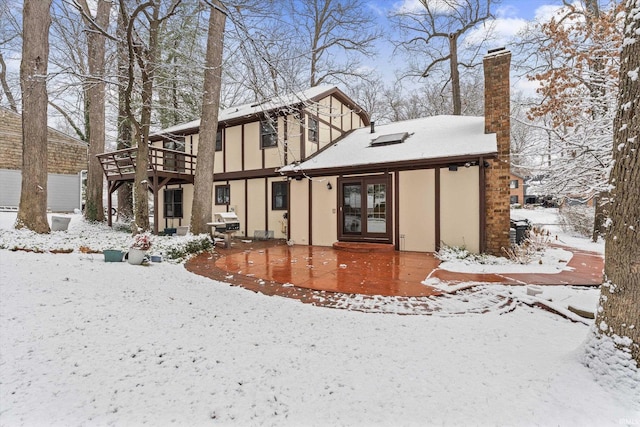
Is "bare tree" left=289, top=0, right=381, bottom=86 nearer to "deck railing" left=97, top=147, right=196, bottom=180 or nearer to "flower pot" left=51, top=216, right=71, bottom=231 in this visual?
"deck railing" left=97, top=147, right=196, bottom=180

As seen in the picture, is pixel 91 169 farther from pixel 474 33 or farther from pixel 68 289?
pixel 474 33

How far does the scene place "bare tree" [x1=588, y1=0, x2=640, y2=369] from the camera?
7.36 feet

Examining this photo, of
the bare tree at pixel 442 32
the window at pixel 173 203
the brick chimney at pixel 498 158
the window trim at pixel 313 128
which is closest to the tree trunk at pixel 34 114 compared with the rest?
the window at pixel 173 203

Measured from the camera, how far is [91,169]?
38.2 ft

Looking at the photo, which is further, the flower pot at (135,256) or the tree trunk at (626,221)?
the flower pot at (135,256)

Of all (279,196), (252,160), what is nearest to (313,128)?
(252,160)

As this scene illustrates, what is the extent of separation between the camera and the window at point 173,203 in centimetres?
1349

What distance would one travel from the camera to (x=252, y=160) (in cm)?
1146

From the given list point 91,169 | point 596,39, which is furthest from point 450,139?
point 91,169

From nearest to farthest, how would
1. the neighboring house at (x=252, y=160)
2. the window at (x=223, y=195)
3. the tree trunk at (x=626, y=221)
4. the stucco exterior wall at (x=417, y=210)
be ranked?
the tree trunk at (x=626, y=221)
the stucco exterior wall at (x=417, y=210)
the neighboring house at (x=252, y=160)
the window at (x=223, y=195)

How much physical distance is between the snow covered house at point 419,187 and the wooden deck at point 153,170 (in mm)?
4824

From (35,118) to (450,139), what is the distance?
10368mm

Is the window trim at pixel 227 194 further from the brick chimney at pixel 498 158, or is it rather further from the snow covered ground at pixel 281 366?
the brick chimney at pixel 498 158

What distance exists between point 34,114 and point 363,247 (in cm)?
862
